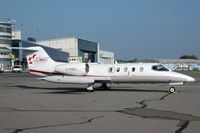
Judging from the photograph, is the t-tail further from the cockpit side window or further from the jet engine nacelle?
the cockpit side window

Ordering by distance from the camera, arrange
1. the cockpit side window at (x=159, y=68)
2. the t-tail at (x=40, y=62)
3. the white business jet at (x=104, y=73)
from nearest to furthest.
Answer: the white business jet at (x=104, y=73)
the cockpit side window at (x=159, y=68)
the t-tail at (x=40, y=62)

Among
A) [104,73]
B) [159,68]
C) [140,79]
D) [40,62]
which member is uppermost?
[40,62]

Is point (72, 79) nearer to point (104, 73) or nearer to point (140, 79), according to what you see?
point (104, 73)

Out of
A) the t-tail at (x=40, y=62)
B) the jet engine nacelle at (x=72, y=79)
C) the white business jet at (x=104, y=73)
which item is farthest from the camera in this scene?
the t-tail at (x=40, y=62)

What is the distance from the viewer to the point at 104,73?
29.1 metres

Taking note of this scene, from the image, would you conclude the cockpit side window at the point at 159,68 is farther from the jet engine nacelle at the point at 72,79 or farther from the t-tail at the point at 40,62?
the t-tail at the point at 40,62

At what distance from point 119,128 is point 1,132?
3.29 metres

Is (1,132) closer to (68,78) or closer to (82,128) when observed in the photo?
(82,128)

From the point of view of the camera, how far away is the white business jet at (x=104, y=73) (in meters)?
27.3

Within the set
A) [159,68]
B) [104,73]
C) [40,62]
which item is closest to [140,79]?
[159,68]

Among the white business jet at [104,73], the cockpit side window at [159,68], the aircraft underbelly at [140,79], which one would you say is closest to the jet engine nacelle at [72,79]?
the white business jet at [104,73]

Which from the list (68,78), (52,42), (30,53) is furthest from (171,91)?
(52,42)

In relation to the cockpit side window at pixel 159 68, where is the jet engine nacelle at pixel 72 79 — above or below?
below

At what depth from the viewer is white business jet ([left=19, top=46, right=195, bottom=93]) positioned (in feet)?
89.6
